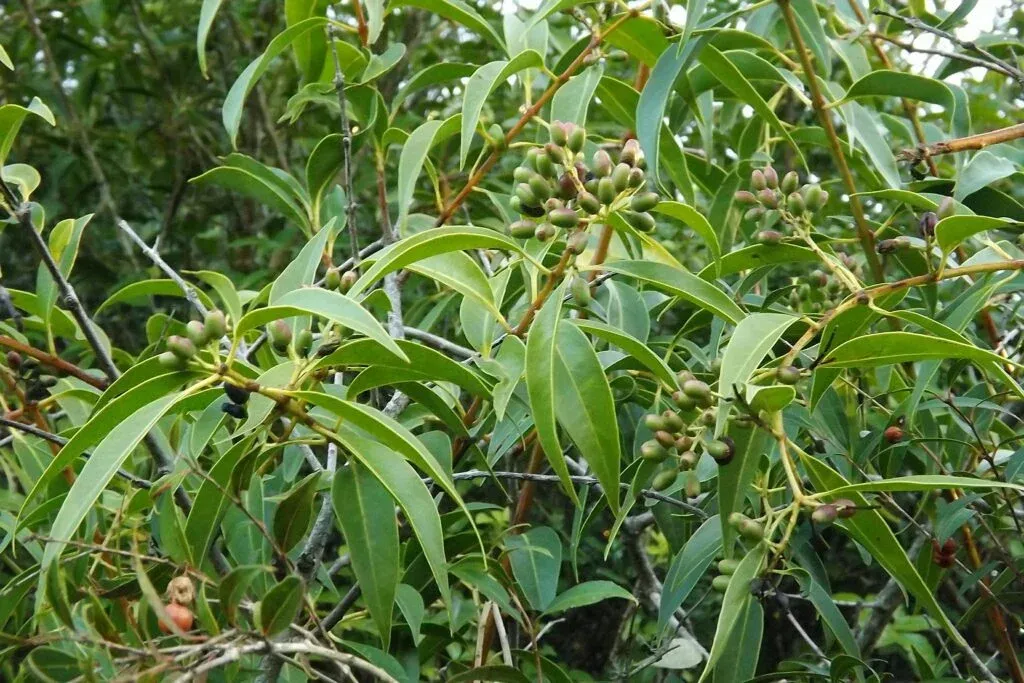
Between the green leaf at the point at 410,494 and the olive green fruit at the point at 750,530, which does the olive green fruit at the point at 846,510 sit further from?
the green leaf at the point at 410,494

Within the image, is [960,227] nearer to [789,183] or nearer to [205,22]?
[789,183]

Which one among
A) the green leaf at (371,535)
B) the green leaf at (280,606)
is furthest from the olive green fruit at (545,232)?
the green leaf at (280,606)

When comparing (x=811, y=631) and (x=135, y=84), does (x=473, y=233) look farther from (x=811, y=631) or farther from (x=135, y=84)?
(x=135, y=84)

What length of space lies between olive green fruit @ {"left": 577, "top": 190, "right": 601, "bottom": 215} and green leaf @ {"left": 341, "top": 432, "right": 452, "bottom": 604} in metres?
0.28

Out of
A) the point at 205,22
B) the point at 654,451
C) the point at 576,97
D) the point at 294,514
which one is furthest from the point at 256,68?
the point at 654,451

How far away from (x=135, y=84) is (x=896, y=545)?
2934 mm

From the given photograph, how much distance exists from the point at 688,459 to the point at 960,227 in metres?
0.34

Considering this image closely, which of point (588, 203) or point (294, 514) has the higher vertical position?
point (588, 203)

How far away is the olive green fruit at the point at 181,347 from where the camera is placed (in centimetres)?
82

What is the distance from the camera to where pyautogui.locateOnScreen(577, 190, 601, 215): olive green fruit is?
93 centimetres

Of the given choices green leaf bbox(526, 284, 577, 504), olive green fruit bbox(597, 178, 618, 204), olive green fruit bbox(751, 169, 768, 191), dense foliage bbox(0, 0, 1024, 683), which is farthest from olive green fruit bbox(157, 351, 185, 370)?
olive green fruit bbox(751, 169, 768, 191)

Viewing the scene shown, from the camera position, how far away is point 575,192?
98 centimetres

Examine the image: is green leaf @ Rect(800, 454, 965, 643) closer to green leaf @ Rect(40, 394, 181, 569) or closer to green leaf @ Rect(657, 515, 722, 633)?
green leaf @ Rect(657, 515, 722, 633)

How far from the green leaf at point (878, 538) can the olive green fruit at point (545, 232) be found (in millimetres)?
302
